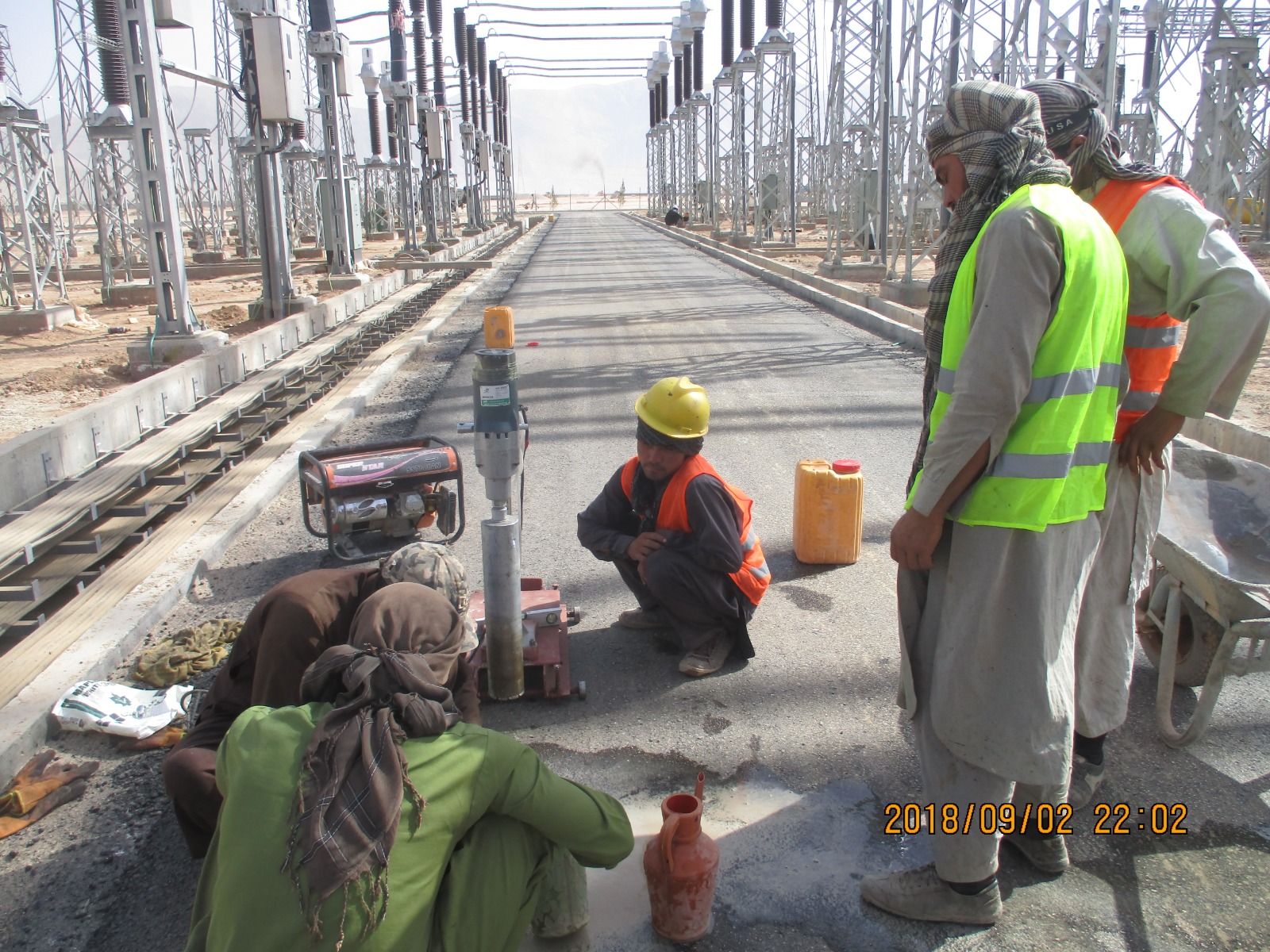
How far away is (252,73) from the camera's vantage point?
1361 cm

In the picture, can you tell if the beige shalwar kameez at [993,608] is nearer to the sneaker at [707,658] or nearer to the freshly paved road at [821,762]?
the freshly paved road at [821,762]

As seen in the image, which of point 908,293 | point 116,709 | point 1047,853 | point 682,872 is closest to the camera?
point 682,872

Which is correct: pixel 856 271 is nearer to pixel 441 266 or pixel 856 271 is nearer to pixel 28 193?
pixel 441 266

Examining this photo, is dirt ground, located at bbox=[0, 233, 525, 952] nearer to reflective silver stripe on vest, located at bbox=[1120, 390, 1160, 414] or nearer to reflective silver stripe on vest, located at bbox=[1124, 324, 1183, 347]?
reflective silver stripe on vest, located at bbox=[1120, 390, 1160, 414]

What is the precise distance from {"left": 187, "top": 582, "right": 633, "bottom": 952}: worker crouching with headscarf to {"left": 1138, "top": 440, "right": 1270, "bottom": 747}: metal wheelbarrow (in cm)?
202

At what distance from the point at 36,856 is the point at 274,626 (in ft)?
3.43

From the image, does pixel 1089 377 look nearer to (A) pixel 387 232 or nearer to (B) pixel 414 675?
(B) pixel 414 675

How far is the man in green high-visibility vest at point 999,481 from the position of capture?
2.16 m

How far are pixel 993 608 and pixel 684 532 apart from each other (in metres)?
1.74

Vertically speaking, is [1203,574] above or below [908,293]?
below

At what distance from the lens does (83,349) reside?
13.3 metres

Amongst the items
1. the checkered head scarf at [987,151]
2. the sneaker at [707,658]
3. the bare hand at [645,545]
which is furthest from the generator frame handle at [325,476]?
the checkered head scarf at [987,151]

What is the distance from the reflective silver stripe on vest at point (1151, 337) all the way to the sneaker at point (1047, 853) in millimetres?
1448

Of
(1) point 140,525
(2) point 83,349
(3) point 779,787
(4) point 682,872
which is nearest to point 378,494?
(1) point 140,525
